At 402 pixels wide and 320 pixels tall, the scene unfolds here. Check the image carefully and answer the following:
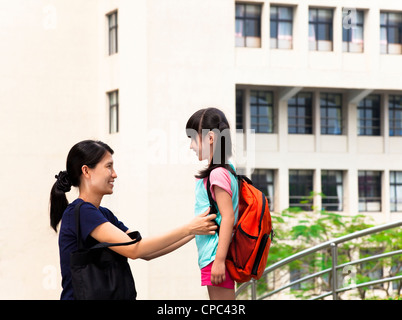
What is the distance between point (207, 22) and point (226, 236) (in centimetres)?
1685

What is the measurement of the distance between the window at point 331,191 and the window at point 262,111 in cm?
214

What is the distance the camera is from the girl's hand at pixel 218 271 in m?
2.91

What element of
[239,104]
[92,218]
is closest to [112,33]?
[239,104]

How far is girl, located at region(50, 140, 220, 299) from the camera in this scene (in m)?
2.59

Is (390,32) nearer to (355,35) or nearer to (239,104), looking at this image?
(355,35)

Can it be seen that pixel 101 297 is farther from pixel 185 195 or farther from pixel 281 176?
pixel 281 176

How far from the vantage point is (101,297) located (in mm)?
2486

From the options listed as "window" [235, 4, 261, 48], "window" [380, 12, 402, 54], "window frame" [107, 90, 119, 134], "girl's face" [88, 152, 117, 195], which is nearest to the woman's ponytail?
"girl's face" [88, 152, 117, 195]

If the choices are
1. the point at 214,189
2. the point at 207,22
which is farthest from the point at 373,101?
the point at 214,189

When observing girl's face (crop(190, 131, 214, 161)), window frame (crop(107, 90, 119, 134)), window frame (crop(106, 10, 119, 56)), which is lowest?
girl's face (crop(190, 131, 214, 161))

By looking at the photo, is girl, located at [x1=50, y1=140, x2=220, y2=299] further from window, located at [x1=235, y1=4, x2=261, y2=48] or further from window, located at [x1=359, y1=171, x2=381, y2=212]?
window, located at [x1=359, y1=171, x2=381, y2=212]

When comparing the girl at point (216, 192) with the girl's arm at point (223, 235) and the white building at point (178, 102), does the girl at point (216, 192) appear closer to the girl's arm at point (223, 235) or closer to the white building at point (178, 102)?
the girl's arm at point (223, 235)

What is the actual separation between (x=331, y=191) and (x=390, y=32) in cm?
501

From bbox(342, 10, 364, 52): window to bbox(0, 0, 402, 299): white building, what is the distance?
1.4 inches
